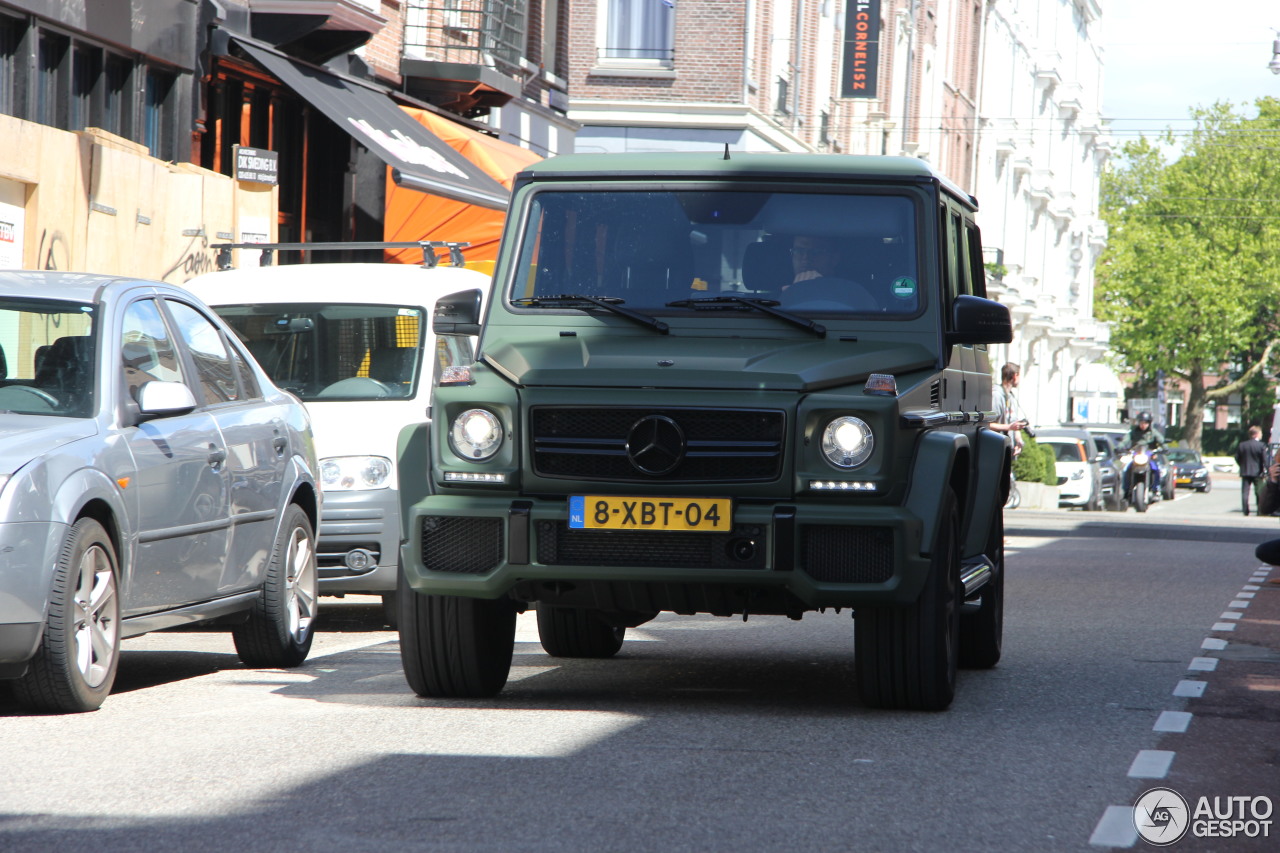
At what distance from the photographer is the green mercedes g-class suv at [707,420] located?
7.49 meters

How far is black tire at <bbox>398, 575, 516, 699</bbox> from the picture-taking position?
7949 mm

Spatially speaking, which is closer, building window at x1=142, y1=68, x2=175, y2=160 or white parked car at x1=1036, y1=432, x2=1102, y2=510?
building window at x1=142, y1=68, x2=175, y2=160

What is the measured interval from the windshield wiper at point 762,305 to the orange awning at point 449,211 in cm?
Answer: 1352

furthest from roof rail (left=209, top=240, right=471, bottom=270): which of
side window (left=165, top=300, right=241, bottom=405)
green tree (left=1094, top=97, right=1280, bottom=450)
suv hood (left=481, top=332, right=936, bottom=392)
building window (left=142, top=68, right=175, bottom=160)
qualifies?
green tree (left=1094, top=97, right=1280, bottom=450)

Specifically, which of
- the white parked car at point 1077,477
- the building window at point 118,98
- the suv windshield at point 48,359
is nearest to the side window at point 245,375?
the suv windshield at point 48,359

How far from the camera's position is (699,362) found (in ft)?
25.1

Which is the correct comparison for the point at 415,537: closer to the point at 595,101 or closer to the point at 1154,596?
the point at 1154,596

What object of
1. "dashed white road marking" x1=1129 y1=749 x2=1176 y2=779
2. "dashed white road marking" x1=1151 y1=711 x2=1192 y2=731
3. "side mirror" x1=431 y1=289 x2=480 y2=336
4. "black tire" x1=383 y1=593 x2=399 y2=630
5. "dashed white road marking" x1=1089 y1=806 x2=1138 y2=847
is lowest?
"black tire" x1=383 y1=593 x2=399 y2=630

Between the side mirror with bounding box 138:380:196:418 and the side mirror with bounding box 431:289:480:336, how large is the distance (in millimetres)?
1023

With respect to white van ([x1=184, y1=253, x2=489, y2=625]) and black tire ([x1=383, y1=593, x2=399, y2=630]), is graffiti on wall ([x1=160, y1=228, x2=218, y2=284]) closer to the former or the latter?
white van ([x1=184, y1=253, x2=489, y2=625])

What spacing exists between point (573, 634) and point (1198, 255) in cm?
7913

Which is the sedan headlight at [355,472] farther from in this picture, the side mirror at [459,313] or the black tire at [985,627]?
the black tire at [985,627]

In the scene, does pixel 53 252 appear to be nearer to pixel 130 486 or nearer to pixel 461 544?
pixel 130 486

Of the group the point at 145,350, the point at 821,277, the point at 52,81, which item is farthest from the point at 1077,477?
the point at 145,350
